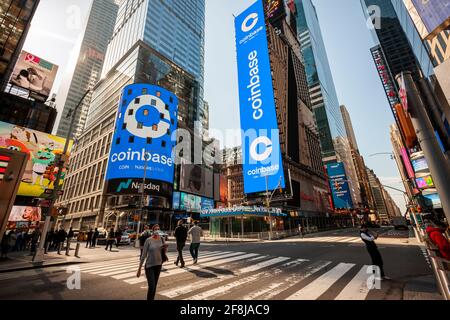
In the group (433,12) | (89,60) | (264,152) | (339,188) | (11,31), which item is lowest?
(433,12)

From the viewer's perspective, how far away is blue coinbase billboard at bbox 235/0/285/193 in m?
44.8

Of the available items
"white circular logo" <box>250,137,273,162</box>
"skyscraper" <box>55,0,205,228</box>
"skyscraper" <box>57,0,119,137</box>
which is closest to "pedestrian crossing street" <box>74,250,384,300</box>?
"skyscraper" <box>55,0,205,228</box>

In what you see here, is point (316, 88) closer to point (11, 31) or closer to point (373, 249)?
point (11, 31)

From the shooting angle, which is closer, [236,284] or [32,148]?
[236,284]

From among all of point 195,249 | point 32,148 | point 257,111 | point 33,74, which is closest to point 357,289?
point 195,249

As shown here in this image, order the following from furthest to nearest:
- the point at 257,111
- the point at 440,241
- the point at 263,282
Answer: the point at 257,111, the point at 263,282, the point at 440,241

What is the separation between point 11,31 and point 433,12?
53.2m

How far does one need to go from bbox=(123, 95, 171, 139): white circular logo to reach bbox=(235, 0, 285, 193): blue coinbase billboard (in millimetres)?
19707

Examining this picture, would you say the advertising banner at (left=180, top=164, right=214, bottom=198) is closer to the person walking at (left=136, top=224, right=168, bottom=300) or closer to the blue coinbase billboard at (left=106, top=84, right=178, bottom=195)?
the blue coinbase billboard at (left=106, top=84, right=178, bottom=195)

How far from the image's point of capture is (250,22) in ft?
186

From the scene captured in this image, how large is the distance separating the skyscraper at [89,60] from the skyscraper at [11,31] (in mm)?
83449

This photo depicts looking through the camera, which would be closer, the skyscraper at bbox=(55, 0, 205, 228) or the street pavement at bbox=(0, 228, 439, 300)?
the street pavement at bbox=(0, 228, 439, 300)

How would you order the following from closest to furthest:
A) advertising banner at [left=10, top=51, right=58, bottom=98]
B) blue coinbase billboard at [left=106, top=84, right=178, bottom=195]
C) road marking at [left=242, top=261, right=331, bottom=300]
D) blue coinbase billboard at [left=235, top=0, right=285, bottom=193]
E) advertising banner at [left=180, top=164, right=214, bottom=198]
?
road marking at [left=242, top=261, right=331, bottom=300]
advertising banner at [left=10, top=51, right=58, bottom=98]
blue coinbase billboard at [left=106, top=84, right=178, bottom=195]
blue coinbase billboard at [left=235, top=0, right=285, bottom=193]
advertising banner at [left=180, top=164, right=214, bottom=198]

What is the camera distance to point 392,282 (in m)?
5.94
